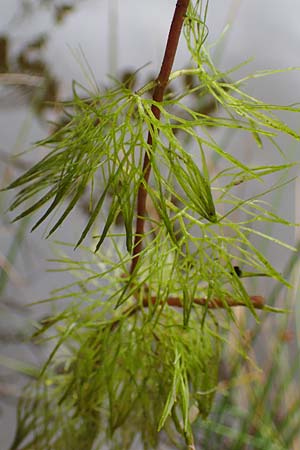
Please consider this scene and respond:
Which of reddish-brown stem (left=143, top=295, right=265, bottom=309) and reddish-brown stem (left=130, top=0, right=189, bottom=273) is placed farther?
reddish-brown stem (left=143, top=295, right=265, bottom=309)

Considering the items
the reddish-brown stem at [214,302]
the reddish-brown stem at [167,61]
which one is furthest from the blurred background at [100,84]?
the reddish-brown stem at [167,61]

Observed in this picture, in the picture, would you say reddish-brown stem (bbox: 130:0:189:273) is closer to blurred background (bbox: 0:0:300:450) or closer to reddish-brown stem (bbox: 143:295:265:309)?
reddish-brown stem (bbox: 143:295:265:309)

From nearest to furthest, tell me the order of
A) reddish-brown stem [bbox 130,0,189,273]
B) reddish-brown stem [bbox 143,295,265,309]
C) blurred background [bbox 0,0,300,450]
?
reddish-brown stem [bbox 130,0,189,273], reddish-brown stem [bbox 143,295,265,309], blurred background [bbox 0,0,300,450]

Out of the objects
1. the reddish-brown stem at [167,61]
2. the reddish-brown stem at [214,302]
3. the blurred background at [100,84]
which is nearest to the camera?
the reddish-brown stem at [167,61]

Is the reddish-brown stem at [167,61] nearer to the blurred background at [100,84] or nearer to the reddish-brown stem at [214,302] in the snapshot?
the reddish-brown stem at [214,302]

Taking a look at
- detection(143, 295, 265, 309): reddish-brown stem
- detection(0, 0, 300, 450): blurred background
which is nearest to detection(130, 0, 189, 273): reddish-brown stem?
detection(143, 295, 265, 309): reddish-brown stem

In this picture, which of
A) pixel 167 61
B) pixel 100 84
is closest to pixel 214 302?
pixel 167 61

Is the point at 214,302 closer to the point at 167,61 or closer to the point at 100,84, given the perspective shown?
the point at 167,61

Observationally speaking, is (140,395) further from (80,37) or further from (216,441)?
(80,37)
